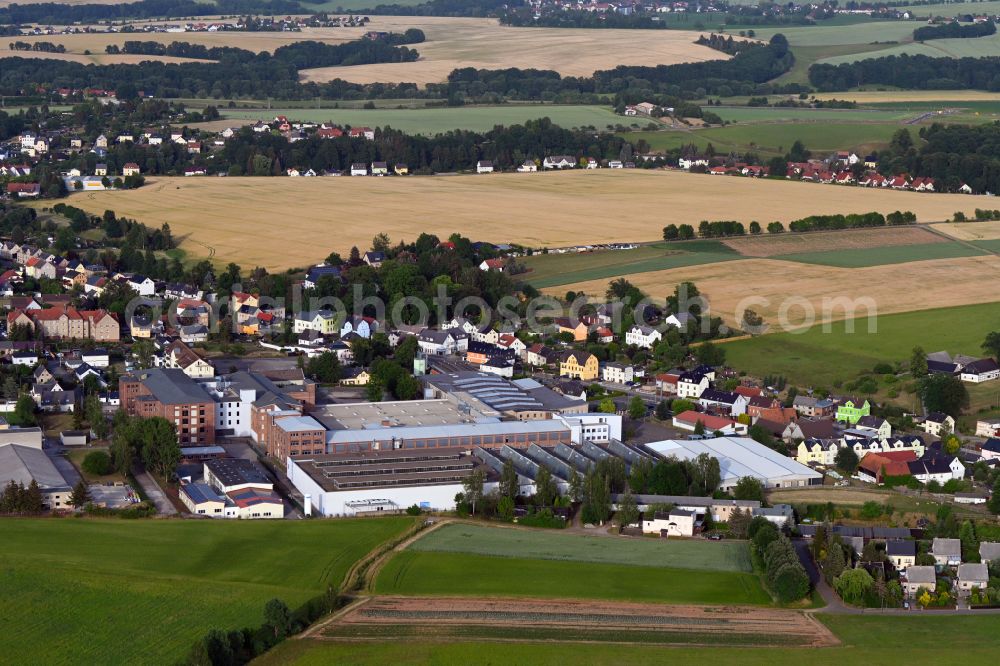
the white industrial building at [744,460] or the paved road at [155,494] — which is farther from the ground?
the white industrial building at [744,460]

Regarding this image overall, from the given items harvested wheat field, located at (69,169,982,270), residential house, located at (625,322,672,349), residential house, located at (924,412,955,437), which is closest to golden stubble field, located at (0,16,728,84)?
harvested wheat field, located at (69,169,982,270)

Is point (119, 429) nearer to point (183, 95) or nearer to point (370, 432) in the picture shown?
point (370, 432)

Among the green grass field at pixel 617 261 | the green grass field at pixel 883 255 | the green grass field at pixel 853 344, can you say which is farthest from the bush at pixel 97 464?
the green grass field at pixel 883 255

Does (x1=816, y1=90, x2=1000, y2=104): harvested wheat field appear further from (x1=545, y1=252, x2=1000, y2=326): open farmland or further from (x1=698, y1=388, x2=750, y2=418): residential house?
(x1=698, y1=388, x2=750, y2=418): residential house

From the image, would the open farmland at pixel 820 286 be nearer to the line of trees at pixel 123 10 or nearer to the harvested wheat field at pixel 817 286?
the harvested wheat field at pixel 817 286

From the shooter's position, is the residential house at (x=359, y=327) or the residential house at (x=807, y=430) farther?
the residential house at (x=359, y=327)

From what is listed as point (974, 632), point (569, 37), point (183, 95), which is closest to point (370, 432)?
point (974, 632)

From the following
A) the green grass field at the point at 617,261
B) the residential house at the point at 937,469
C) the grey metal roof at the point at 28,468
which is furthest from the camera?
the green grass field at the point at 617,261
